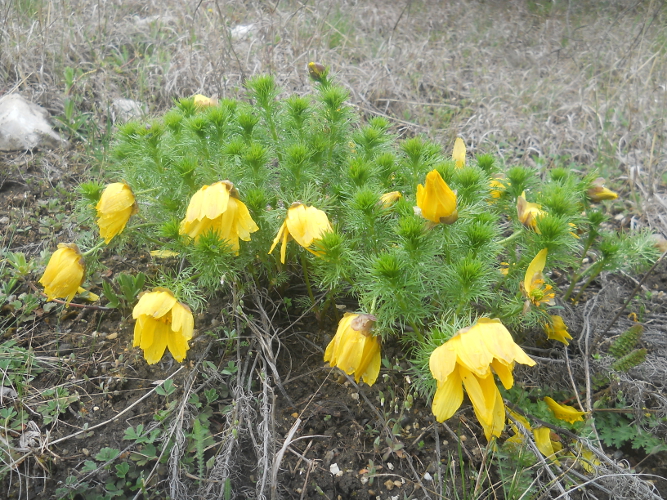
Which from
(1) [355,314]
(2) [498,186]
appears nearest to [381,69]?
(2) [498,186]

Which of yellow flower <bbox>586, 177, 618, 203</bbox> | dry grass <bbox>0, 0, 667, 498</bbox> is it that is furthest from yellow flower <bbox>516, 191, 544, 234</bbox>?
dry grass <bbox>0, 0, 667, 498</bbox>

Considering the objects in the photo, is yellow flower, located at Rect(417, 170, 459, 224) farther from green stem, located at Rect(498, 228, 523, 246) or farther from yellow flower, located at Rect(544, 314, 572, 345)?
yellow flower, located at Rect(544, 314, 572, 345)

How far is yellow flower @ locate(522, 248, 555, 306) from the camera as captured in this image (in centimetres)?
138

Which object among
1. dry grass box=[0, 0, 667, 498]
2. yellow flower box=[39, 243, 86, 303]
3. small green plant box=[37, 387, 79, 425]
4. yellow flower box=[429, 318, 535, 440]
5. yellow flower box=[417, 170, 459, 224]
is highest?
yellow flower box=[417, 170, 459, 224]

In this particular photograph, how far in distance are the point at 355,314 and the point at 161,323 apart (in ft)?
1.88

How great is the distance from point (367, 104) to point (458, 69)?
1.20 metres

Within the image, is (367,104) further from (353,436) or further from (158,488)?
(158,488)

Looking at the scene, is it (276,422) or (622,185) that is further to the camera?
(622,185)

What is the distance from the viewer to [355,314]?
1411 mm

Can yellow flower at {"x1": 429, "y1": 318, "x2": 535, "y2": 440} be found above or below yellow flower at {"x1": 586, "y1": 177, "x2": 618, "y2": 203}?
below

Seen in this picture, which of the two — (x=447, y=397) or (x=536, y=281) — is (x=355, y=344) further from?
(x=536, y=281)

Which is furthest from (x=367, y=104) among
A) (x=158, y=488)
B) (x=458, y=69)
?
(x=158, y=488)

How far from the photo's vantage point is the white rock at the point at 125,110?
297 centimetres

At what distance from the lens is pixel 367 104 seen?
3379 mm
